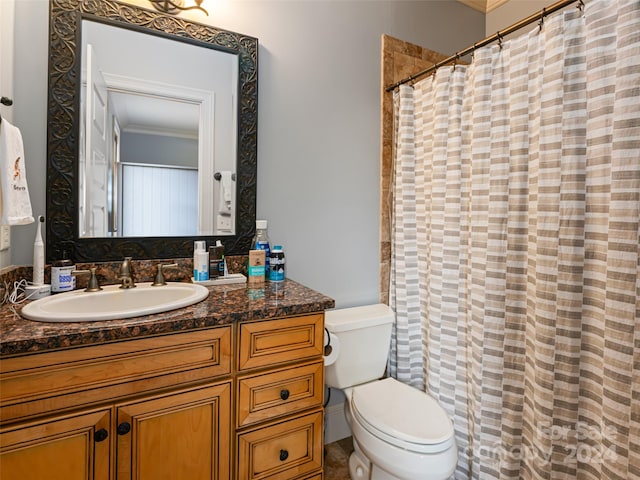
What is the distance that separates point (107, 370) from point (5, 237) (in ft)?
2.23

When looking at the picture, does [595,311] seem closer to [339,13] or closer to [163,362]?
[163,362]

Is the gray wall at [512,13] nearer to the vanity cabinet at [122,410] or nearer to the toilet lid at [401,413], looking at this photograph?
the toilet lid at [401,413]

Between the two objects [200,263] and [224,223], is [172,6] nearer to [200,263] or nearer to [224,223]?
[224,223]

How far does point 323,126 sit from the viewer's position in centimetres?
183

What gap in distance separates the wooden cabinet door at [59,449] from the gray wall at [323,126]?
1.03 m

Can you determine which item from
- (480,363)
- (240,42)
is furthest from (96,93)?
(480,363)

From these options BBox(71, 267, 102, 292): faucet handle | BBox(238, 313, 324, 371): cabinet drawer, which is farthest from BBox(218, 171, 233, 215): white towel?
BBox(238, 313, 324, 371): cabinet drawer

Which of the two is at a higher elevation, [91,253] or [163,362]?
[91,253]

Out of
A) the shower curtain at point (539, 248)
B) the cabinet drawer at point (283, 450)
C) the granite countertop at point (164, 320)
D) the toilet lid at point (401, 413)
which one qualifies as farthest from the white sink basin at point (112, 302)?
the shower curtain at point (539, 248)

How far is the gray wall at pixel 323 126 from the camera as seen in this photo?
1.68 metres

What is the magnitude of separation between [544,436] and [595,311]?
0.50m

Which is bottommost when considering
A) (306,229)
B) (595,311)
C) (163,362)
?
(163,362)

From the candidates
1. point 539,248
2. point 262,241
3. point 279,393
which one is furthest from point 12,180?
point 539,248

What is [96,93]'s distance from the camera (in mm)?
1363
